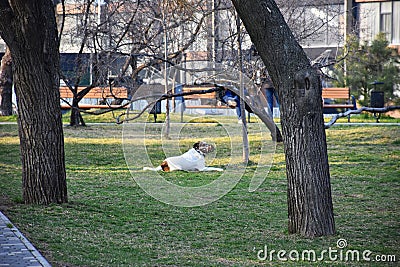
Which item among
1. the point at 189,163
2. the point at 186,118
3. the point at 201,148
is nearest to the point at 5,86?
the point at 186,118

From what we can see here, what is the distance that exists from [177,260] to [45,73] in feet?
14.1

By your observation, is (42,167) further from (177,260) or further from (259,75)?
(259,75)

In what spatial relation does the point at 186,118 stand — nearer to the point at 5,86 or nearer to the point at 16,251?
the point at 5,86

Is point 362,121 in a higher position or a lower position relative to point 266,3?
lower

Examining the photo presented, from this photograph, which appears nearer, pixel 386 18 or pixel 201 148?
pixel 201 148

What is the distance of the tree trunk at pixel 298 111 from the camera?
830cm

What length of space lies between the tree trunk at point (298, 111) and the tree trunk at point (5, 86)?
63.7 feet

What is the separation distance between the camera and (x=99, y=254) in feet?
25.6

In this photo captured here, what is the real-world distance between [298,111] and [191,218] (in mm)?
2770

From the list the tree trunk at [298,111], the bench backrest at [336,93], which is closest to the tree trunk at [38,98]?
the tree trunk at [298,111]

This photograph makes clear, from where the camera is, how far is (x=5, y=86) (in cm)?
2719

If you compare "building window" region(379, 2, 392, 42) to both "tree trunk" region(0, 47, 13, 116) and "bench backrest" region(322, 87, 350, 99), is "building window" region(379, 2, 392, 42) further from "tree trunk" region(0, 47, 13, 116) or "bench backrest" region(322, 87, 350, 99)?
"tree trunk" region(0, 47, 13, 116)

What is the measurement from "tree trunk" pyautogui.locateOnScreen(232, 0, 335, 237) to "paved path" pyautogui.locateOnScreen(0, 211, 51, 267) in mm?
3030

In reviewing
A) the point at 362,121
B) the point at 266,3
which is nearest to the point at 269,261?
the point at 266,3
